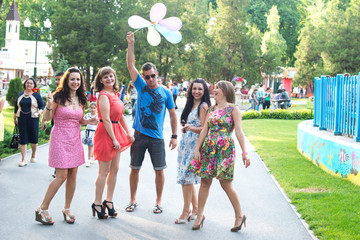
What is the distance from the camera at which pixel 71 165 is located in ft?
18.5

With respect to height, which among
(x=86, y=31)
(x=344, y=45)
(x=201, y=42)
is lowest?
(x=86, y=31)

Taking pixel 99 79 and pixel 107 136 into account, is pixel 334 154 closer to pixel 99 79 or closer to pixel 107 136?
pixel 107 136

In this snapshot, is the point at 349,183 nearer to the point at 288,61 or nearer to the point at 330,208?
the point at 330,208

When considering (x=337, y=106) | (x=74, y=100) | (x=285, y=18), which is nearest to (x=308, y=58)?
(x=285, y=18)

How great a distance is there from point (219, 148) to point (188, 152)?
1.81 ft

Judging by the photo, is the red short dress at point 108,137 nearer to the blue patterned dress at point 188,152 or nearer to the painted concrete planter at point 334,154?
the blue patterned dress at point 188,152

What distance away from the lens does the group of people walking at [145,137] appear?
5.53 m

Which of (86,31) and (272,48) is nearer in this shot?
(86,31)

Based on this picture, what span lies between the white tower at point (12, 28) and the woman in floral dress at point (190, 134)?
79.2 m

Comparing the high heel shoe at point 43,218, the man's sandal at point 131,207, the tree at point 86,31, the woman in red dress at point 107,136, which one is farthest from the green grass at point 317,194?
the tree at point 86,31

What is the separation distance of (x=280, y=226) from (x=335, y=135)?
541 cm

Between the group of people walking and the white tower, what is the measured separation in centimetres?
7883

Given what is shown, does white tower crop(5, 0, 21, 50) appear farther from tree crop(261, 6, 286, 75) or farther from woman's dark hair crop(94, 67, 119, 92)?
woman's dark hair crop(94, 67, 119, 92)

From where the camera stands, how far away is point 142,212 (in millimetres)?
6254
